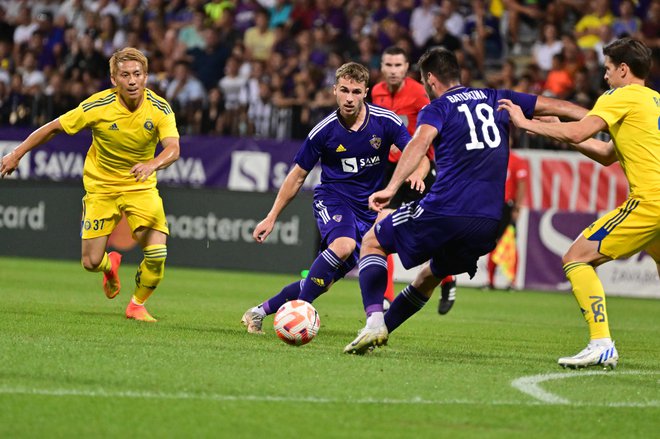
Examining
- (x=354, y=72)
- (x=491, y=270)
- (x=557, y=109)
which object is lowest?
(x=491, y=270)

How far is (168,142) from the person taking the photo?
10.3 m

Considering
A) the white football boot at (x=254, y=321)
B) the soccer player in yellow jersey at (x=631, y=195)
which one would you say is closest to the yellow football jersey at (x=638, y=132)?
the soccer player in yellow jersey at (x=631, y=195)

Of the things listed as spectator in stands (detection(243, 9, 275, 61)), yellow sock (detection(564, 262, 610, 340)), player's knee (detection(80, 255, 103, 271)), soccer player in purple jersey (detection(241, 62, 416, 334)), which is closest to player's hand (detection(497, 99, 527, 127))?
yellow sock (detection(564, 262, 610, 340))

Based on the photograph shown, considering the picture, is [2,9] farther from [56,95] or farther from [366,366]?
[366,366]

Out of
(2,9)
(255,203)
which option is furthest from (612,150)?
(2,9)

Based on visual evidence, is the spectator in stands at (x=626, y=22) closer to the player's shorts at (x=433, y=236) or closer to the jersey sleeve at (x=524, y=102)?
the jersey sleeve at (x=524, y=102)

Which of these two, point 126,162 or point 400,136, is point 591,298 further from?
point 126,162

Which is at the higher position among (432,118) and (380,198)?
(432,118)

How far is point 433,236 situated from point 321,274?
141 centimetres

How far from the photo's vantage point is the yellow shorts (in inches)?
418

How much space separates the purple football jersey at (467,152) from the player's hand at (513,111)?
0.14 m

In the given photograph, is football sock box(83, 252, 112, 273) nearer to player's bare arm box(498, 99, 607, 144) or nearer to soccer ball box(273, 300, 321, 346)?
soccer ball box(273, 300, 321, 346)

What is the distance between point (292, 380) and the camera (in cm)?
671

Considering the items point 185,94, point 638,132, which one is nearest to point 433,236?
point 638,132
